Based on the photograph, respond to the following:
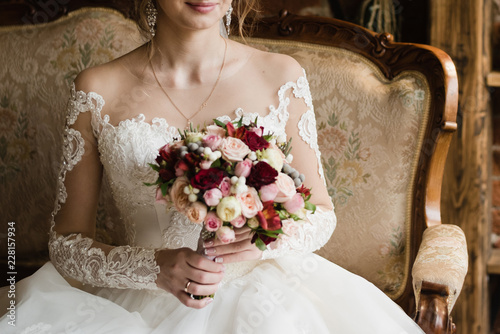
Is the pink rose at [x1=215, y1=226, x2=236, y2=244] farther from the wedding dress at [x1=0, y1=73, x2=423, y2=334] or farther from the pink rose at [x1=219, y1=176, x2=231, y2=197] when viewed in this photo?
the wedding dress at [x1=0, y1=73, x2=423, y2=334]

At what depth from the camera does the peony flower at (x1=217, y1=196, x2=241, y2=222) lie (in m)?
1.17

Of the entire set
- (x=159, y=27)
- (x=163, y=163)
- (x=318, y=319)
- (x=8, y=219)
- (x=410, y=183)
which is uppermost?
(x=159, y=27)

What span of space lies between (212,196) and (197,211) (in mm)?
56

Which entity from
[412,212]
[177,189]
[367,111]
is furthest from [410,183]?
[177,189]

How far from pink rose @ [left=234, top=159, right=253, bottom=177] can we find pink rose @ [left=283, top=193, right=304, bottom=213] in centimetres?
12

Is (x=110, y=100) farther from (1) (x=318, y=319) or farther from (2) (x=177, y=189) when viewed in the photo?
(1) (x=318, y=319)

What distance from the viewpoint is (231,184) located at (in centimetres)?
120

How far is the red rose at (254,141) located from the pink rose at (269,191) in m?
0.10

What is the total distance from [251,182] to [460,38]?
6.35ft

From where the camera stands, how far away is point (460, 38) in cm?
270

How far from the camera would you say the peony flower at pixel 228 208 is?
46.2 inches

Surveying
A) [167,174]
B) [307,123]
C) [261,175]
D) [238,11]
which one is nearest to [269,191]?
[261,175]

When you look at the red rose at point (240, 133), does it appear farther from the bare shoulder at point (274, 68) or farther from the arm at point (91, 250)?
the bare shoulder at point (274, 68)

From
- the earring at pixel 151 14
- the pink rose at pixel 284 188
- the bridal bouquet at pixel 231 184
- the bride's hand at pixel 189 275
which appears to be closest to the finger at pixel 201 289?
the bride's hand at pixel 189 275
